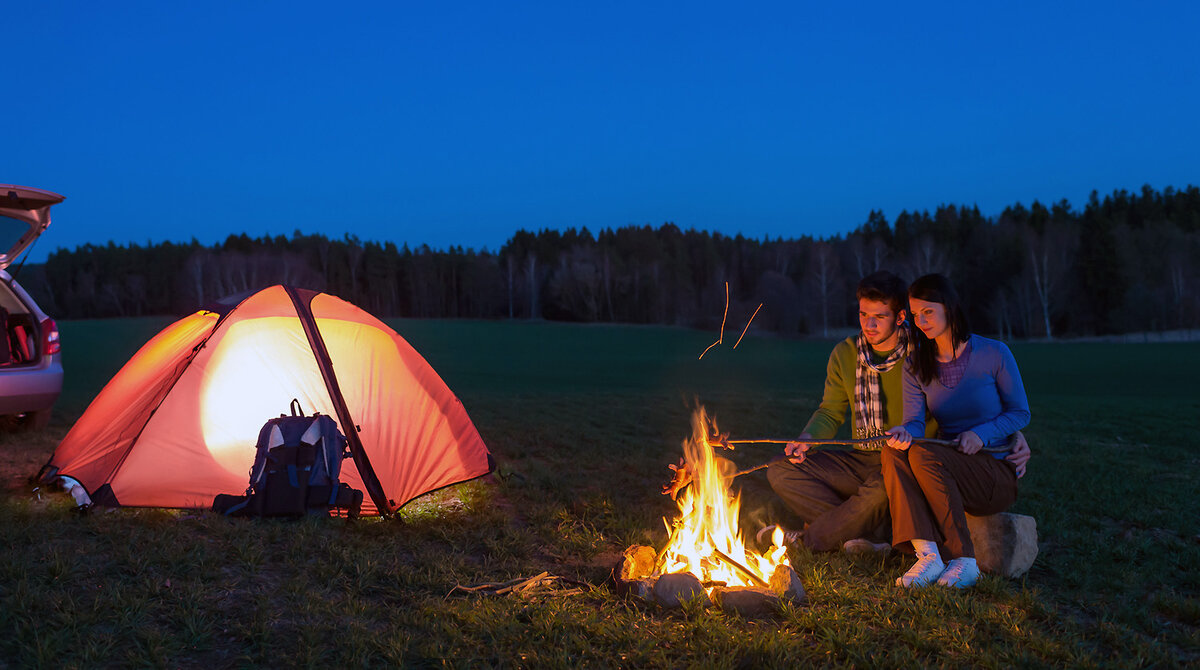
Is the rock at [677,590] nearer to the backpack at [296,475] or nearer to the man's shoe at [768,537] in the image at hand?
the man's shoe at [768,537]

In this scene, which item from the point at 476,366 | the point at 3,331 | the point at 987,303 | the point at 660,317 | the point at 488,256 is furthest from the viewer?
the point at 488,256

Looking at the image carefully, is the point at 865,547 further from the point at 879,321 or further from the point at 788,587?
the point at 879,321

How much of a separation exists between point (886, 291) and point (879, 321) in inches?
7.4

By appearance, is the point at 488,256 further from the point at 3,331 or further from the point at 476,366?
the point at 3,331

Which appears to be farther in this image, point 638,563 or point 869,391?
point 869,391

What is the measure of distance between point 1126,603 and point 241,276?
66.4 meters

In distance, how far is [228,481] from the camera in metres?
5.67

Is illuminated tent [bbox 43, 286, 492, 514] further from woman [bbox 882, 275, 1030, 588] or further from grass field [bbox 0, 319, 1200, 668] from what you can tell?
woman [bbox 882, 275, 1030, 588]

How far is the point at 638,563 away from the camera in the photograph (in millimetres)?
4086

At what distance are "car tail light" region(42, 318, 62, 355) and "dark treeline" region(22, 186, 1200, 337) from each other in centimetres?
4872

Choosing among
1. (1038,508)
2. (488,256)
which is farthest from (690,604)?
(488,256)

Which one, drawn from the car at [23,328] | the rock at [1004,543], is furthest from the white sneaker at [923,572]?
the car at [23,328]

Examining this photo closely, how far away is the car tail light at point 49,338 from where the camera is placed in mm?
7441

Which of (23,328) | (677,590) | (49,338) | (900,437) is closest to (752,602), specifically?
(677,590)
